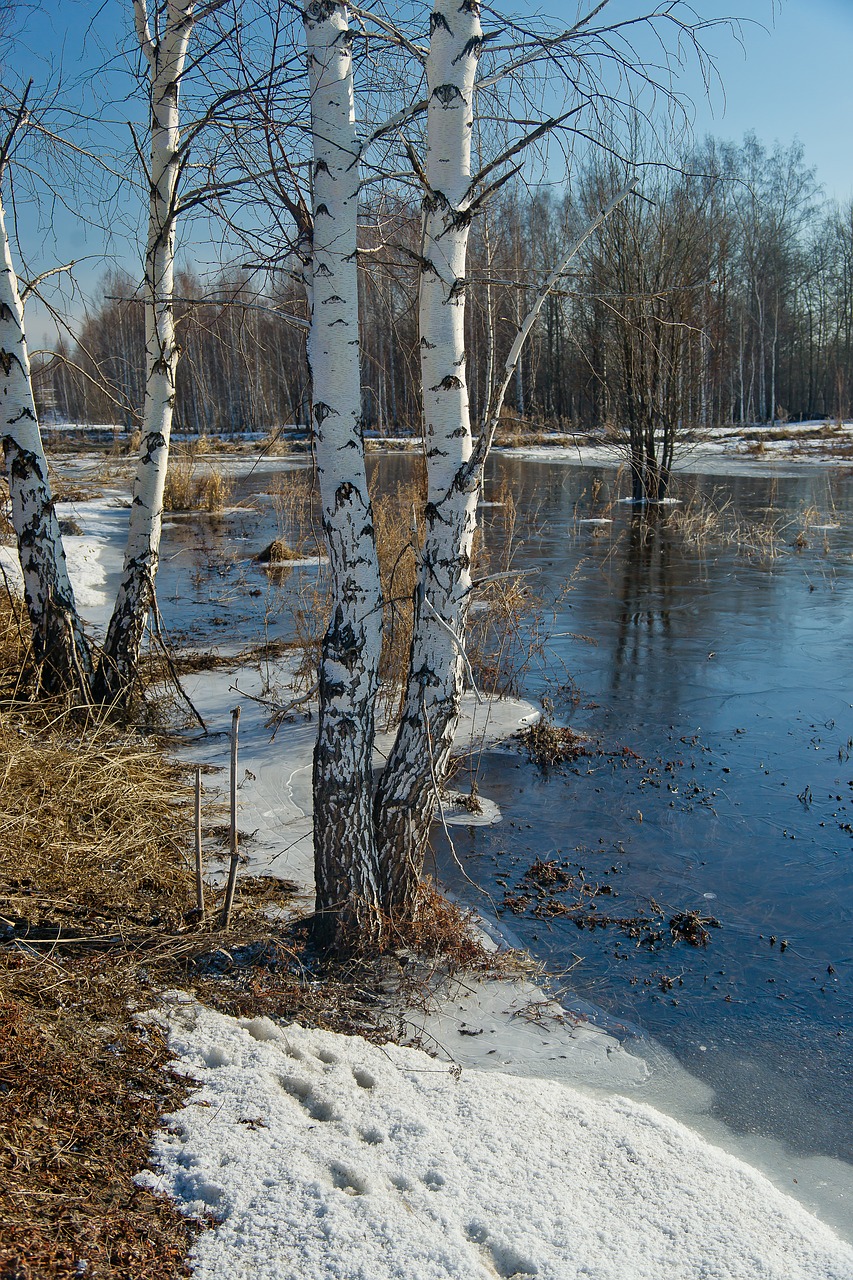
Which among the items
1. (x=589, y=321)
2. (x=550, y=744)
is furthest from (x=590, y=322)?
(x=550, y=744)

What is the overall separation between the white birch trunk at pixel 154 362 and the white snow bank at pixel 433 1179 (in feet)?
12.0

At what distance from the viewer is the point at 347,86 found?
3.52m

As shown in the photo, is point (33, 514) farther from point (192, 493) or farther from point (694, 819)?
point (192, 493)

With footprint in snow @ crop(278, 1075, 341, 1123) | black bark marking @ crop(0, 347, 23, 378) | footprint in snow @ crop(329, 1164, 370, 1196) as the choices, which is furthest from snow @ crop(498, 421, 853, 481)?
footprint in snow @ crop(329, 1164, 370, 1196)

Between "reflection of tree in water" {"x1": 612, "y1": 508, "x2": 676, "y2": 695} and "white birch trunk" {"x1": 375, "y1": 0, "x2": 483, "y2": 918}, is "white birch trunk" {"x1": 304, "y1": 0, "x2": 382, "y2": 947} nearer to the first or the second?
"white birch trunk" {"x1": 375, "y1": 0, "x2": 483, "y2": 918}

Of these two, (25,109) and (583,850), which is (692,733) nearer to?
(583,850)

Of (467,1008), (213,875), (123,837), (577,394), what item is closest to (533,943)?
(467,1008)

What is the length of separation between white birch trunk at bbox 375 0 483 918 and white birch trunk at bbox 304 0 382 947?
0.17 m

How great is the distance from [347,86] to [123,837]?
3213 mm

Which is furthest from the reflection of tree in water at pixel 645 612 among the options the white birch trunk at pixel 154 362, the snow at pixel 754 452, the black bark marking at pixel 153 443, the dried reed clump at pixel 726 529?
the snow at pixel 754 452

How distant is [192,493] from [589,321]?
11.2 m

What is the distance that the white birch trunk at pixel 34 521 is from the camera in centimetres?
568

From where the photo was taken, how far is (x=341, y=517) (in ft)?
12.0

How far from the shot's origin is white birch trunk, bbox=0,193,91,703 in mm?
5684
